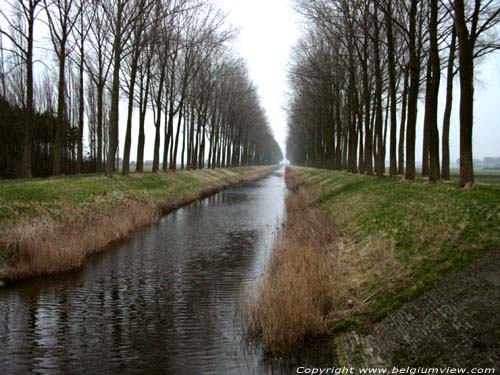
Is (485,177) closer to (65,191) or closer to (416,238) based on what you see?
(416,238)

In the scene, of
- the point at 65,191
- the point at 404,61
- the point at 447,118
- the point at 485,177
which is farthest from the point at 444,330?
the point at 485,177

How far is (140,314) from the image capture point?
8.96 metres

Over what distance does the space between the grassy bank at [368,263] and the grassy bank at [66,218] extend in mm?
5978

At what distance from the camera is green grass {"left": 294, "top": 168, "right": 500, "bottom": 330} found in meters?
7.60

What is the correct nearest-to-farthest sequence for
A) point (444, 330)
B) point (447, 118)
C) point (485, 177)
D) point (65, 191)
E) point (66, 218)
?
point (444, 330), point (66, 218), point (65, 191), point (447, 118), point (485, 177)

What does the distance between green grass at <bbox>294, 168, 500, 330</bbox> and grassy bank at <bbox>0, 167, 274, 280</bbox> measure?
8000mm

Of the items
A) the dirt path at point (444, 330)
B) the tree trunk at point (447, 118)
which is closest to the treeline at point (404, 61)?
the tree trunk at point (447, 118)

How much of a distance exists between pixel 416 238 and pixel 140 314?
606 cm

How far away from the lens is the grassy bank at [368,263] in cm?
743

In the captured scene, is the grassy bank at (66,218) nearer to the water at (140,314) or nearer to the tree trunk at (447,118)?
the water at (140,314)

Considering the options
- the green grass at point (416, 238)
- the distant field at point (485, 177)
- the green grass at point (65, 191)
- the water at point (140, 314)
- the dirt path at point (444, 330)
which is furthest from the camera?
the distant field at point (485, 177)

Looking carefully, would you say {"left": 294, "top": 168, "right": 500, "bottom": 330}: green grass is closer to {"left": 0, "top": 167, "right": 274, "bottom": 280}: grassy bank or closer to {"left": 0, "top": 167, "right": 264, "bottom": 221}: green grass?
{"left": 0, "top": 167, "right": 274, "bottom": 280}: grassy bank

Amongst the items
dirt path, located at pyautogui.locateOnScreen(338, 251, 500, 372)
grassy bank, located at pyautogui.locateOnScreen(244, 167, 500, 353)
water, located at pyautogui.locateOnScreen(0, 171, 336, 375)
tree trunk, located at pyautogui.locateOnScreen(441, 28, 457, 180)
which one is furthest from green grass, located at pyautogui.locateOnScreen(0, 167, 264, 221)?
tree trunk, located at pyautogui.locateOnScreen(441, 28, 457, 180)

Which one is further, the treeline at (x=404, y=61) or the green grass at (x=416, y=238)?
the treeline at (x=404, y=61)
